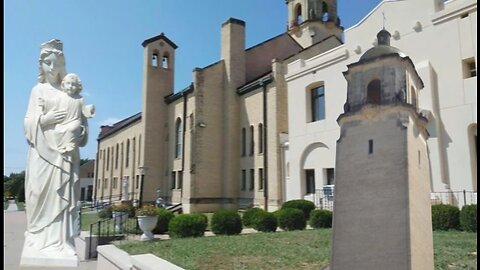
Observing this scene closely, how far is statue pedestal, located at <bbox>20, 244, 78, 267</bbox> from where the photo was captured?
21.8 feet

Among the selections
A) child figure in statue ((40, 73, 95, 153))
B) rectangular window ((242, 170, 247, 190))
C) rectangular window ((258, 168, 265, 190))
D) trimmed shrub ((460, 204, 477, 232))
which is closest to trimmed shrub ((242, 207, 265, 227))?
trimmed shrub ((460, 204, 477, 232))

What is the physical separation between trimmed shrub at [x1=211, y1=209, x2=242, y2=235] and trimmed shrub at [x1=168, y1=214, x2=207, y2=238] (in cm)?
60

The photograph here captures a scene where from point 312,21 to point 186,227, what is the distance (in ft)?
109

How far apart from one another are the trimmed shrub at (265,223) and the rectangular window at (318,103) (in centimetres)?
1105

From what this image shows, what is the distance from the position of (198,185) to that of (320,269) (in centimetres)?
2432

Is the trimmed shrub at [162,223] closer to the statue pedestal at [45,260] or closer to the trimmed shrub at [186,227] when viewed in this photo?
the trimmed shrub at [186,227]

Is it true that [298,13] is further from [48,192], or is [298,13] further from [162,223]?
[48,192]

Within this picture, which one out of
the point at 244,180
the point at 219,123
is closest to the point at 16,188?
the point at 219,123

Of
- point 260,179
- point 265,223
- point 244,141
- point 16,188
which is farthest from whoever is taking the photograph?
point 16,188

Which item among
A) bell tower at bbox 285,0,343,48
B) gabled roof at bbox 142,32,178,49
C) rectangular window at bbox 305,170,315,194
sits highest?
bell tower at bbox 285,0,343,48

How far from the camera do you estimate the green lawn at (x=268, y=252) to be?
7.84 m

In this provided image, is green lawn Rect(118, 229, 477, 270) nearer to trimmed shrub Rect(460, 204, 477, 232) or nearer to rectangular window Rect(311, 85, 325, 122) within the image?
trimmed shrub Rect(460, 204, 477, 232)

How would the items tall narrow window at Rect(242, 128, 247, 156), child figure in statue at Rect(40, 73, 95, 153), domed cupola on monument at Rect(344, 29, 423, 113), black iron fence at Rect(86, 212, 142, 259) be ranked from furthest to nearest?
tall narrow window at Rect(242, 128, 247, 156), black iron fence at Rect(86, 212, 142, 259), child figure in statue at Rect(40, 73, 95, 153), domed cupola on monument at Rect(344, 29, 423, 113)

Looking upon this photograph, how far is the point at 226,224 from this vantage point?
1394 centimetres
